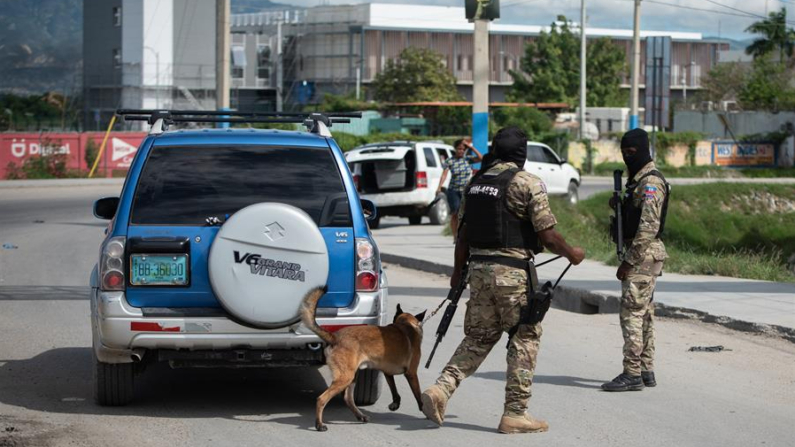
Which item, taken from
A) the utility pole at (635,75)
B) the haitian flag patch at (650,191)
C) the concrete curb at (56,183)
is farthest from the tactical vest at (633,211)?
the concrete curb at (56,183)

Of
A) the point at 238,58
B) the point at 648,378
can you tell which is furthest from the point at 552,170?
the point at 238,58

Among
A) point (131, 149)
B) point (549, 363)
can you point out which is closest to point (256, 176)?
point (549, 363)

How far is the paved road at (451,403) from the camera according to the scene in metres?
6.86

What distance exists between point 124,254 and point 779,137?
55410 mm

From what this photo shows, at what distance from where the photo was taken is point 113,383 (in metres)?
7.46

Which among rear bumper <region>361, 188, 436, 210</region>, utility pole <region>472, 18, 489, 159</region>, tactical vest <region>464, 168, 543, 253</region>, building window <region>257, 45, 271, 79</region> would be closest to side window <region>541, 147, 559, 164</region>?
rear bumper <region>361, 188, 436, 210</region>

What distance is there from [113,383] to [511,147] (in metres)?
3.12

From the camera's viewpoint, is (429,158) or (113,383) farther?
(429,158)

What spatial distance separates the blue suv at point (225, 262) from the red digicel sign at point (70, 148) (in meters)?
35.2

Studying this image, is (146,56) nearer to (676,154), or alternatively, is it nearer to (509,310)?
(676,154)

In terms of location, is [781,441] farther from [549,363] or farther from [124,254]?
[124,254]

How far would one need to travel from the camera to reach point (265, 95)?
93688 mm

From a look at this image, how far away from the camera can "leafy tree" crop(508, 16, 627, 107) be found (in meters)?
81.6

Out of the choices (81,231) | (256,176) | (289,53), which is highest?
(289,53)
